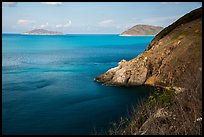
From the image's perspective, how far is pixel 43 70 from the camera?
65.9 metres

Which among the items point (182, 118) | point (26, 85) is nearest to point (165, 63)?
point (26, 85)

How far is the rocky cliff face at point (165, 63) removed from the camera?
49.5 meters

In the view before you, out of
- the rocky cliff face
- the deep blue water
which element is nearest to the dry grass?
the deep blue water

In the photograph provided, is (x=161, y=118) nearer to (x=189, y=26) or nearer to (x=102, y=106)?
(x=102, y=106)

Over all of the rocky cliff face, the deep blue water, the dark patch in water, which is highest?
the rocky cliff face

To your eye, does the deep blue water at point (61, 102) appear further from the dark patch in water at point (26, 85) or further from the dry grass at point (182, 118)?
the dry grass at point (182, 118)

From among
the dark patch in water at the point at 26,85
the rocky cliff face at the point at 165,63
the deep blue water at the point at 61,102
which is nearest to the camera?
the deep blue water at the point at 61,102

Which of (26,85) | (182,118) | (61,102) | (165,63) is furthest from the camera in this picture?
(165,63)

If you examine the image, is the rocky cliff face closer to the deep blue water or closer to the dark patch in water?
the deep blue water

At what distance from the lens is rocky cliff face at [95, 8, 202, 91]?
49.5 m

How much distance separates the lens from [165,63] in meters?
52.3

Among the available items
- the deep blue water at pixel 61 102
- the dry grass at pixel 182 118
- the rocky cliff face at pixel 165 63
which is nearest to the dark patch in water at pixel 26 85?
the deep blue water at pixel 61 102

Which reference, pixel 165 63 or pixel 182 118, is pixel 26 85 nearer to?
pixel 165 63

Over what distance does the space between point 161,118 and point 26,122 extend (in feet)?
65.7
